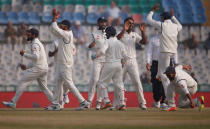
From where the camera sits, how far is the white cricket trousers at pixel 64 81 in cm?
1173

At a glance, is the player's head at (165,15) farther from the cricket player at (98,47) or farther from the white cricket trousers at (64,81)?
the white cricket trousers at (64,81)

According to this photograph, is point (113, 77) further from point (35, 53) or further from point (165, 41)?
point (35, 53)

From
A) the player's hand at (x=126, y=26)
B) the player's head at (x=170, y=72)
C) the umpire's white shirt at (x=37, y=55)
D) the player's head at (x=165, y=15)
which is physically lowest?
the player's head at (x=170, y=72)

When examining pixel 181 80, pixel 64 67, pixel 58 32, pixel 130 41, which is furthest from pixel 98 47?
pixel 181 80

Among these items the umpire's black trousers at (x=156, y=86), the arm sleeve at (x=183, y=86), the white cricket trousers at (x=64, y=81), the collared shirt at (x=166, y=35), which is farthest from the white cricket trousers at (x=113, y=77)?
the umpire's black trousers at (x=156, y=86)

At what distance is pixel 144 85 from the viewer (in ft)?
60.2

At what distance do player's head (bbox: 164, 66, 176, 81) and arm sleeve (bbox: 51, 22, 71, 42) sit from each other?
2.61 m

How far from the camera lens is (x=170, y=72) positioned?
36.7 feet

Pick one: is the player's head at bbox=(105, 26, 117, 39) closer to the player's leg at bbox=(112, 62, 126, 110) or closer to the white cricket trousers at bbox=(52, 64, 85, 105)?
the player's leg at bbox=(112, 62, 126, 110)

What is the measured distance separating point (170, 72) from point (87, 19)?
14455 mm

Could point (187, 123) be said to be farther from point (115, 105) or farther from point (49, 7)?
point (49, 7)

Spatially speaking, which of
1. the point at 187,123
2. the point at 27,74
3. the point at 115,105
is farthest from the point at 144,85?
the point at 187,123

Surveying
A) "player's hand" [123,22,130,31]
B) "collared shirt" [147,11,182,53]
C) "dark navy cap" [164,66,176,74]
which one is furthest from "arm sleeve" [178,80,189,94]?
"player's hand" [123,22,130,31]

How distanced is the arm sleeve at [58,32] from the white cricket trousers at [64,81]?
2.31 ft
